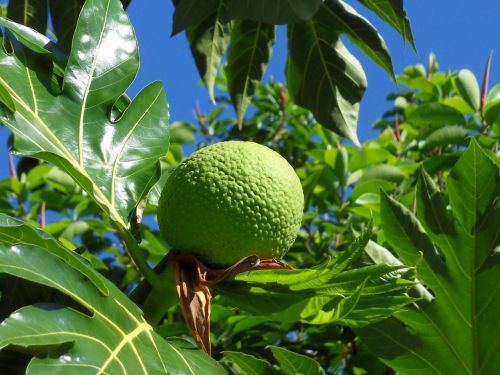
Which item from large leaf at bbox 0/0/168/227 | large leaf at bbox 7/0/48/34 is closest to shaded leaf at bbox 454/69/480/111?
large leaf at bbox 7/0/48/34

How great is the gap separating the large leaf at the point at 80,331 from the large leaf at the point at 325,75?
0.91m

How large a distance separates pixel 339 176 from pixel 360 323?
1597 millimetres

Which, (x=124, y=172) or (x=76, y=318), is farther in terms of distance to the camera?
(x=124, y=172)

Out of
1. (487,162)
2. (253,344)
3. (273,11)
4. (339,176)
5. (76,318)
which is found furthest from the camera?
(339,176)

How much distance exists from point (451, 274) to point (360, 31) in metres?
0.68

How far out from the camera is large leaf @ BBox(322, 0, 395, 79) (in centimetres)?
198

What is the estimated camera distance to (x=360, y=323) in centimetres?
128

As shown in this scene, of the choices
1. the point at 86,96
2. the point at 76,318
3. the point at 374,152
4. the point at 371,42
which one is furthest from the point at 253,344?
the point at 76,318

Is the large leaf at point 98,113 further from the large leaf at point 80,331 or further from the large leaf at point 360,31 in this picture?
the large leaf at point 360,31

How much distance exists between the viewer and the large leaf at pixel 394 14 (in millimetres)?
1796

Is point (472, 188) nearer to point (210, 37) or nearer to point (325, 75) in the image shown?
point (325, 75)

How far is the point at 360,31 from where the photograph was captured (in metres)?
2.02

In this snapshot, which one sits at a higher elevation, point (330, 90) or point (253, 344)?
point (330, 90)

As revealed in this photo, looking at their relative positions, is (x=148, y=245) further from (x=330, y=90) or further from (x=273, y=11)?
(x=273, y=11)
